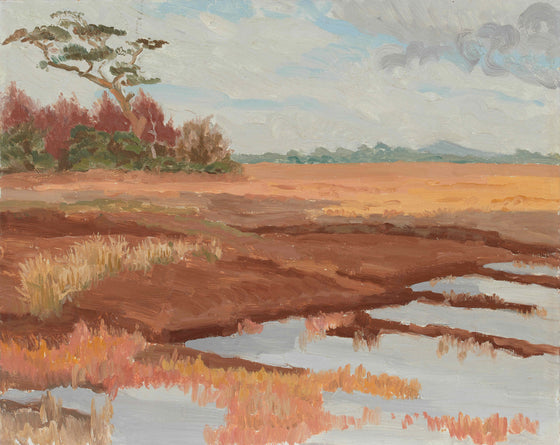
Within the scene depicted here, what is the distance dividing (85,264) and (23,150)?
2.44 metres

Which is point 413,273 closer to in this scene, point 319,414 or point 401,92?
point 401,92

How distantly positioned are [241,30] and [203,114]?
1.12 metres

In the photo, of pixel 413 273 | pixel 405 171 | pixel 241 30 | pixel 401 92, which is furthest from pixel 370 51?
pixel 405 171

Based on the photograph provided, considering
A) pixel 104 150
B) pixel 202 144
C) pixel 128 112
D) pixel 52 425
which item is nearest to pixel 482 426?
pixel 52 425

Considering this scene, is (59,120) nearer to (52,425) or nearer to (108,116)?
(108,116)

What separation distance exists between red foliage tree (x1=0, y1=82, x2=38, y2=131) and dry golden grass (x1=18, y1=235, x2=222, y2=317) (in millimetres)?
1706

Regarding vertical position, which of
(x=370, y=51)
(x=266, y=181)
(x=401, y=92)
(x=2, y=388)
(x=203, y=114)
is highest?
(x=370, y=51)

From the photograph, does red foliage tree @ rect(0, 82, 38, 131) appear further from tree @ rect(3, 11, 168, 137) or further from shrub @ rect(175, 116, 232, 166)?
shrub @ rect(175, 116, 232, 166)

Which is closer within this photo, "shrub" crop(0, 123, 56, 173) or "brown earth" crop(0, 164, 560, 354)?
"brown earth" crop(0, 164, 560, 354)

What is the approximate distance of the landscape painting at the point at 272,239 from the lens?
3746 mm

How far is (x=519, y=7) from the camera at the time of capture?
676 centimetres

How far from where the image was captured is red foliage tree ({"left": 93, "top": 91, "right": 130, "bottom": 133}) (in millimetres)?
7988

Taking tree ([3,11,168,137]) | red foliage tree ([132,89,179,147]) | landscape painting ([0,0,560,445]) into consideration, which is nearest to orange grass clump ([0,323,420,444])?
landscape painting ([0,0,560,445])

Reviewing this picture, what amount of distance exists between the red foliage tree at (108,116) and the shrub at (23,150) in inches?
37.0
